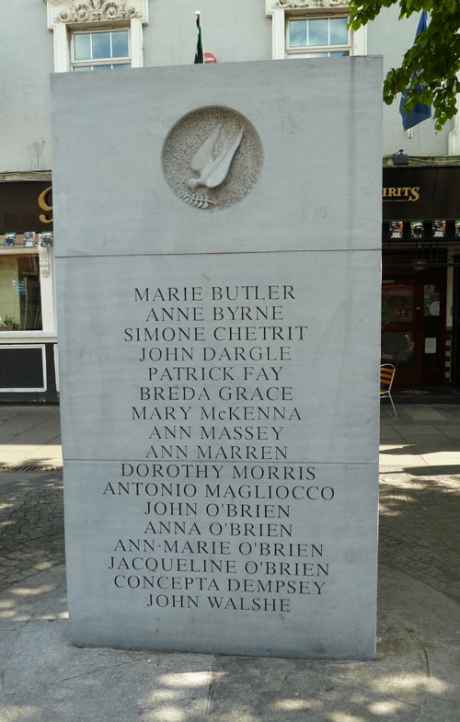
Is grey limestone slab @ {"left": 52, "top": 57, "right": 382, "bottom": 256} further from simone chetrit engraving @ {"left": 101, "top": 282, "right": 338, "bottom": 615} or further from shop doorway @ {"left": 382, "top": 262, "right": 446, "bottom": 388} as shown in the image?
shop doorway @ {"left": 382, "top": 262, "right": 446, "bottom": 388}

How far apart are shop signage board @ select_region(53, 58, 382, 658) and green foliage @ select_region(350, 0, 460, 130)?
388 centimetres

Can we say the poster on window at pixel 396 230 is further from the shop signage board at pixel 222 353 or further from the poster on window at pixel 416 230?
the shop signage board at pixel 222 353

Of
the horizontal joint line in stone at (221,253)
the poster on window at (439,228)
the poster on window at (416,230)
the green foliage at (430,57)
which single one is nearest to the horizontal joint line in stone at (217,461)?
the horizontal joint line in stone at (221,253)

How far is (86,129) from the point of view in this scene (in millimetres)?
3301

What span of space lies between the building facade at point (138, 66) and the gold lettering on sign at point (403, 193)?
0.03 meters

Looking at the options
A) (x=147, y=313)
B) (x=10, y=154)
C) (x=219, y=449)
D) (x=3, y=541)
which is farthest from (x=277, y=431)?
(x=10, y=154)

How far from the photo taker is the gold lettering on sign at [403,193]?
11906 millimetres

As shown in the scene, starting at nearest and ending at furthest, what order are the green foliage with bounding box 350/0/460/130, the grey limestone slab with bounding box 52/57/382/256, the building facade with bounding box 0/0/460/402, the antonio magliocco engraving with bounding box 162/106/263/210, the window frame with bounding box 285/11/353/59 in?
the grey limestone slab with bounding box 52/57/382/256
the antonio magliocco engraving with bounding box 162/106/263/210
the green foliage with bounding box 350/0/460/130
the building facade with bounding box 0/0/460/402
the window frame with bounding box 285/11/353/59

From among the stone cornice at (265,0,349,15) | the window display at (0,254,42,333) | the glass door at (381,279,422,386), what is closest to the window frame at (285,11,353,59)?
the stone cornice at (265,0,349,15)

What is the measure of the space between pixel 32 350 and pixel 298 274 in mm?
10725

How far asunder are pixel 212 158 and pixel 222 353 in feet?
3.40

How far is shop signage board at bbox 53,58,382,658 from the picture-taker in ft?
10.5

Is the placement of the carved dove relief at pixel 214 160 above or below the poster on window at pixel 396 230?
below

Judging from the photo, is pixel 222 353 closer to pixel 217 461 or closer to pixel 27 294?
pixel 217 461
